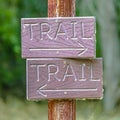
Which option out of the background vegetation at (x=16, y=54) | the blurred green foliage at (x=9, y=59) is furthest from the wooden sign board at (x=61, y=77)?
the blurred green foliage at (x=9, y=59)

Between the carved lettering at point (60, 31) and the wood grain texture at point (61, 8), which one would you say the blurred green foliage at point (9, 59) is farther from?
the carved lettering at point (60, 31)

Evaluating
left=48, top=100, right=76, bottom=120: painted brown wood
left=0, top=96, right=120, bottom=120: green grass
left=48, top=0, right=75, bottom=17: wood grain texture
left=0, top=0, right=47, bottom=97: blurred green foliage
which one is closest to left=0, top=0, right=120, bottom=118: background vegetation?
left=0, top=0, right=47, bottom=97: blurred green foliage

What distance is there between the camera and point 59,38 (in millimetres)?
2809

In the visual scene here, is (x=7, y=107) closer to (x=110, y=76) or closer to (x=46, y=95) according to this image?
(x=110, y=76)

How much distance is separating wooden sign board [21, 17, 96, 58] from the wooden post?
109 mm

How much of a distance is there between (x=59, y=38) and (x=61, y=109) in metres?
0.39

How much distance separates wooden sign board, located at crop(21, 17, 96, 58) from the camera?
2799 mm

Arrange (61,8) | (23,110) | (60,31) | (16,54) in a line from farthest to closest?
(23,110), (16,54), (61,8), (60,31)

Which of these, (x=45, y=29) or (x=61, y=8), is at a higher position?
(x=61, y=8)

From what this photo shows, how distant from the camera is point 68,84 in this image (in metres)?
2.83

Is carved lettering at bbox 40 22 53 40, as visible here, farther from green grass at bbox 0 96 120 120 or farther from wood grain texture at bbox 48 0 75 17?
green grass at bbox 0 96 120 120

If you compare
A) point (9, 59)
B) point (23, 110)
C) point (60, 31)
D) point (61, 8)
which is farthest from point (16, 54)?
point (60, 31)

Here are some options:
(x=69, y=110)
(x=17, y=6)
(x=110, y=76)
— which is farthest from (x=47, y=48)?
(x=17, y=6)

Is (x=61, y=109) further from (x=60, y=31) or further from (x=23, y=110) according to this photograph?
(x=23, y=110)
